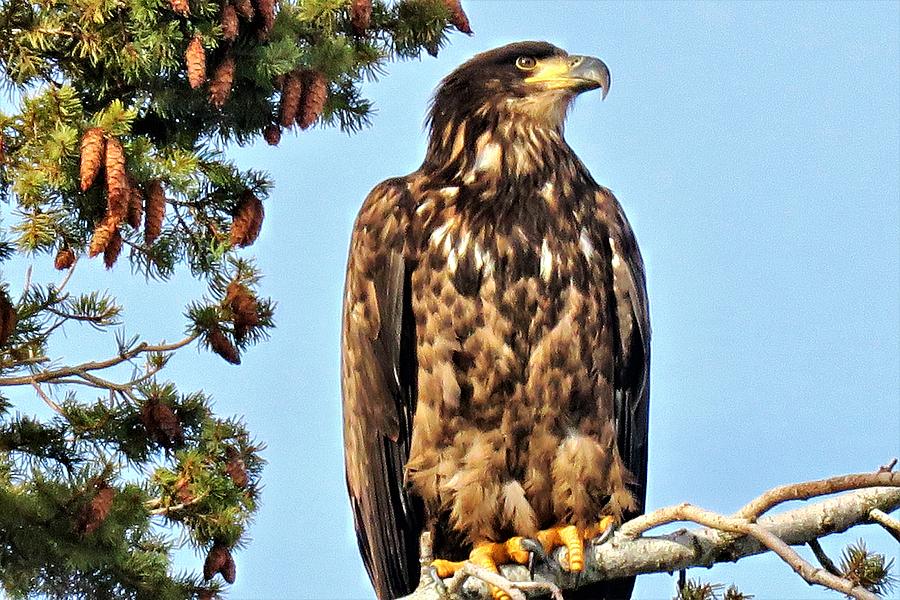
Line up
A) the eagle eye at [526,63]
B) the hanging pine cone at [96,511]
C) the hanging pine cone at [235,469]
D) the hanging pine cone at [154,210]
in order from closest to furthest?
the eagle eye at [526,63] < the hanging pine cone at [96,511] < the hanging pine cone at [154,210] < the hanging pine cone at [235,469]

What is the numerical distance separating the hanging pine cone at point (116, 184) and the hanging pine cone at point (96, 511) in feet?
3.79

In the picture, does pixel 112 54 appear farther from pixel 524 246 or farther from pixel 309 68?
pixel 524 246

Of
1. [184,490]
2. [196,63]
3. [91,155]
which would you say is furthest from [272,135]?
[184,490]

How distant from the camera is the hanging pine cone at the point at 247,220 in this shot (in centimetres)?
718

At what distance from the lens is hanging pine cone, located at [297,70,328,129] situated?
711 cm

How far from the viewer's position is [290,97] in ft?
23.4

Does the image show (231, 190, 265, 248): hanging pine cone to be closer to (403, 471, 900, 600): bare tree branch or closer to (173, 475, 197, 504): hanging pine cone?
(173, 475, 197, 504): hanging pine cone

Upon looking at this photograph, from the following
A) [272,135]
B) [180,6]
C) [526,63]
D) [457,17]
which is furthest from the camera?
[457,17]

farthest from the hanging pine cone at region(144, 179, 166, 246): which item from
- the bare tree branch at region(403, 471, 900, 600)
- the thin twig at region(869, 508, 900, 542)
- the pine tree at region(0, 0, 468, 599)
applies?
the thin twig at region(869, 508, 900, 542)

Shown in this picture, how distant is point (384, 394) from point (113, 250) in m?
1.76

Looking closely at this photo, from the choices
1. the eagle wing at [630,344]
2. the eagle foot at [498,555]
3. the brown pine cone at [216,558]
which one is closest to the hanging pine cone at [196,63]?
the brown pine cone at [216,558]

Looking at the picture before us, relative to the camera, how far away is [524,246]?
16.5 ft

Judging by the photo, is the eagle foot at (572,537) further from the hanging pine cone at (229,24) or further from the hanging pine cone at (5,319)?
the hanging pine cone at (229,24)

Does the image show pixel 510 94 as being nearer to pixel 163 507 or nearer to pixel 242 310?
pixel 242 310
